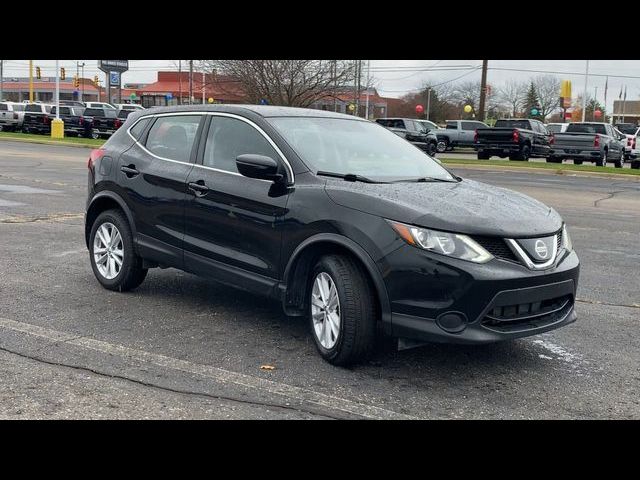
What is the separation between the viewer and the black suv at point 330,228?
4457mm

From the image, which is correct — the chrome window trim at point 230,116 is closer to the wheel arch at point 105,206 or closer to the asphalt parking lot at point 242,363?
the wheel arch at point 105,206

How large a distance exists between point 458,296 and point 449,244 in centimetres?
31

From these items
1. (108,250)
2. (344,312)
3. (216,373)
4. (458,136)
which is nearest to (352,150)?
(344,312)

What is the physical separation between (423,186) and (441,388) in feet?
4.66

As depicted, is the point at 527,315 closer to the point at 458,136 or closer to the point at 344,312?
the point at 344,312

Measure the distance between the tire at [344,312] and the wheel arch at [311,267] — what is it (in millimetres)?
61

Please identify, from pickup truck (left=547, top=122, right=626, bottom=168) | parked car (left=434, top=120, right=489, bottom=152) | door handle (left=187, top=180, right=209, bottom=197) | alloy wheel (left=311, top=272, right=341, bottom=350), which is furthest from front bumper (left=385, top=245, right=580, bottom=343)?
parked car (left=434, top=120, right=489, bottom=152)

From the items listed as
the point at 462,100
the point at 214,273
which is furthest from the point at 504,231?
the point at 462,100

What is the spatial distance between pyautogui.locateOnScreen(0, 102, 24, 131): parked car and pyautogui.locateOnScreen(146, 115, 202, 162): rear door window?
41896 mm

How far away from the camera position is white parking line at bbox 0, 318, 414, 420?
13.7ft

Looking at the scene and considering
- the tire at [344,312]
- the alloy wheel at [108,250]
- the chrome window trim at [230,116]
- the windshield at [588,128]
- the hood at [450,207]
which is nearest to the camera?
the hood at [450,207]

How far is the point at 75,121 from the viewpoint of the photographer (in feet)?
137

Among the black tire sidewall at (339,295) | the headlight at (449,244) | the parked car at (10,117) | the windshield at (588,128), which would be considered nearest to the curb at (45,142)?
the parked car at (10,117)
